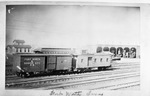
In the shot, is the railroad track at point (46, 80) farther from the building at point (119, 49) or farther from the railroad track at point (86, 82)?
the building at point (119, 49)

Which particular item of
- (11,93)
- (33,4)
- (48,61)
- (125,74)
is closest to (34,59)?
(48,61)

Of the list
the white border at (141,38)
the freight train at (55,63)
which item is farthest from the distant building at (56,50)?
the white border at (141,38)

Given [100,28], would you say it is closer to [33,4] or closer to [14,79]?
[33,4]

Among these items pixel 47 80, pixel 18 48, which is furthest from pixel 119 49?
pixel 18 48

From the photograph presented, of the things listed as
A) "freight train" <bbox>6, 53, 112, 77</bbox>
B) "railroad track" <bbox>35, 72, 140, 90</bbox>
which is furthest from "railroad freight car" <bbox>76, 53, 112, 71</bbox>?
"railroad track" <bbox>35, 72, 140, 90</bbox>
